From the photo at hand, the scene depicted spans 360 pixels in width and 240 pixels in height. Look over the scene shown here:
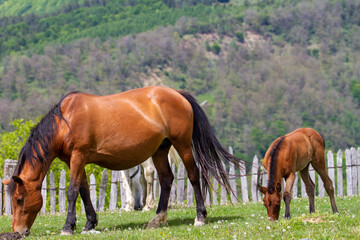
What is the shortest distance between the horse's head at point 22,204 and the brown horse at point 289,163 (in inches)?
150

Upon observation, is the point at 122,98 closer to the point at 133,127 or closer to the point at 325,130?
the point at 133,127

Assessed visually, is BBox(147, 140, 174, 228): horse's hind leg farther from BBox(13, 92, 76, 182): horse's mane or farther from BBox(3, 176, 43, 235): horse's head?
BBox(3, 176, 43, 235): horse's head

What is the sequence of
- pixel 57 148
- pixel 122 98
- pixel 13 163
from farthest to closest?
pixel 13 163 < pixel 122 98 < pixel 57 148

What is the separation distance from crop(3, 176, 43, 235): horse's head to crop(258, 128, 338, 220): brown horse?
12.5 ft

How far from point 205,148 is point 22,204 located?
3.43m

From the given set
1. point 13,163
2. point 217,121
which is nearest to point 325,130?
point 217,121

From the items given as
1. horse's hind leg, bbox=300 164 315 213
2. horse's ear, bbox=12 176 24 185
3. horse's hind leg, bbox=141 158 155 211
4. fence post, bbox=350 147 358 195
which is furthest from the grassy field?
fence post, bbox=350 147 358 195

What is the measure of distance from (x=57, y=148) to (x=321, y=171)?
514cm

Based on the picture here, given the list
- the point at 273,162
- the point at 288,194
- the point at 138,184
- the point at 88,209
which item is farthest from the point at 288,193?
the point at 138,184

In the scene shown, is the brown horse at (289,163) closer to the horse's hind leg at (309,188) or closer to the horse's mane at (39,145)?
the horse's hind leg at (309,188)

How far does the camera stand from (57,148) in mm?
8484

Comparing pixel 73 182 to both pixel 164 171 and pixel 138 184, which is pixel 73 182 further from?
pixel 138 184

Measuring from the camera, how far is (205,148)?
9.79m

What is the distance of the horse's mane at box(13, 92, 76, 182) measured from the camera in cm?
→ 835
